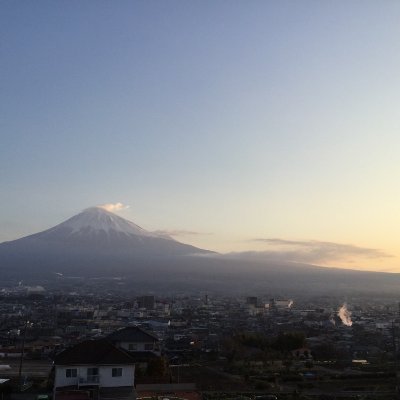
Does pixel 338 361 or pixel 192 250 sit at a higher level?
pixel 192 250

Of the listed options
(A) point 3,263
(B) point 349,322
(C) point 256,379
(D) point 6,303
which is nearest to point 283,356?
(C) point 256,379

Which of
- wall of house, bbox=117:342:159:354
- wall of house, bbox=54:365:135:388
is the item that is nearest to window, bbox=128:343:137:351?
wall of house, bbox=117:342:159:354

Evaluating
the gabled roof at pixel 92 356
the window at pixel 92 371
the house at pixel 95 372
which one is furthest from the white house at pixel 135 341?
the window at pixel 92 371

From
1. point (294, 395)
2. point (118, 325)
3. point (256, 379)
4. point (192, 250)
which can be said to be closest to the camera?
point (294, 395)

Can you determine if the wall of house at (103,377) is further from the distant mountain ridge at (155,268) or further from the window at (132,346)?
the distant mountain ridge at (155,268)

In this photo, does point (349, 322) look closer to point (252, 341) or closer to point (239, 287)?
point (252, 341)

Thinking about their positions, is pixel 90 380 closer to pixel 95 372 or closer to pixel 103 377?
pixel 95 372

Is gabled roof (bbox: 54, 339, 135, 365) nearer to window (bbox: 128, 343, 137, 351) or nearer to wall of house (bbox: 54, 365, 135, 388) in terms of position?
wall of house (bbox: 54, 365, 135, 388)

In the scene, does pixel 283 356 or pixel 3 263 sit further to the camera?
pixel 3 263
